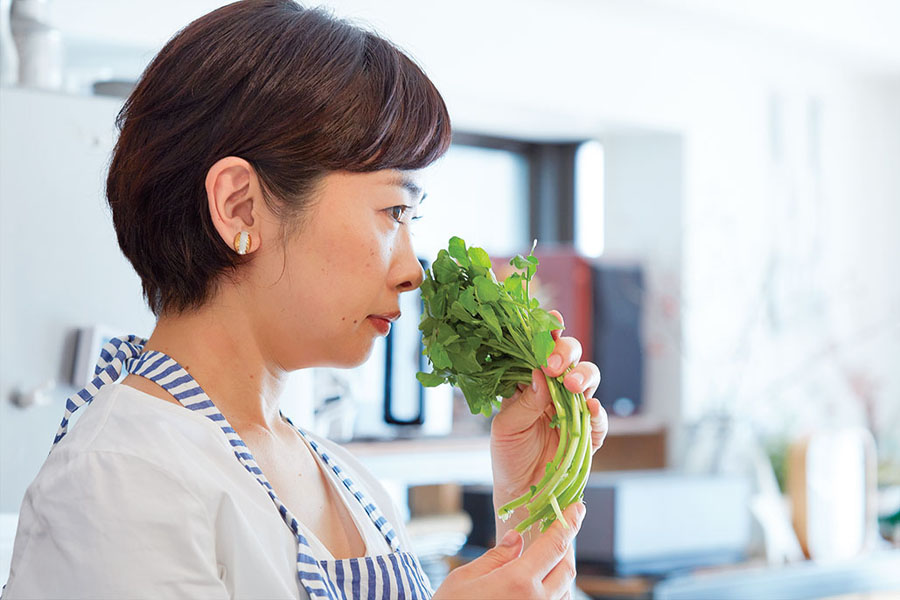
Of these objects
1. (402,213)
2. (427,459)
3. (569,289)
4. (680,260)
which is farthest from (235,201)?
(680,260)

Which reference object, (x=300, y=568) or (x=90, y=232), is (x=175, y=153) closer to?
(x=300, y=568)

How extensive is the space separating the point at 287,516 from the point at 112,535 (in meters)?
0.17

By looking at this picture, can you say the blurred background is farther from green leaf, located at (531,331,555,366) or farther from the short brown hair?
green leaf, located at (531,331,555,366)

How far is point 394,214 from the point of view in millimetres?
976

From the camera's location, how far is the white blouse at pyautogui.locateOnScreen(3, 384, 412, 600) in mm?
783

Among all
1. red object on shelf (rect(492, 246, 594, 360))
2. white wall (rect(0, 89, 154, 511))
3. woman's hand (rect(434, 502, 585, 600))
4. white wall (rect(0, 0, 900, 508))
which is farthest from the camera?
red object on shelf (rect(492, 246, 594, 360))

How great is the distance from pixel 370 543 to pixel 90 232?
0.84 meters

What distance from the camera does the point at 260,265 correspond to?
0.95 metres

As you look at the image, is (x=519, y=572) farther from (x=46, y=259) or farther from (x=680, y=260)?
(x=680, y=260)

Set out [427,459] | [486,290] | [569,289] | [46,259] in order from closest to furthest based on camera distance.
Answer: [486,290] < [46,259] < [427,459] < [569,289]

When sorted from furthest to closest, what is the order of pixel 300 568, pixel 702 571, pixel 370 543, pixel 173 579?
pixel 702 571
pixel 370 543
pixel 300 568
pixel 173 579

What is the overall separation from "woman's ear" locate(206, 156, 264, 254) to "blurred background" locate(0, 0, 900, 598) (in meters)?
1.41

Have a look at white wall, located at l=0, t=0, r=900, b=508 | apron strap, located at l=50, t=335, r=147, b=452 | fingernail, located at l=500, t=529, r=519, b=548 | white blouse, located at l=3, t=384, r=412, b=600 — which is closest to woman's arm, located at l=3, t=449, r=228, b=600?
white blouse, located at l=3, t=384, r=412, b=600

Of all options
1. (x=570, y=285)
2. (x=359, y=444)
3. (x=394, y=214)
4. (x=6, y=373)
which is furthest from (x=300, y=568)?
(x=570, y=285)
